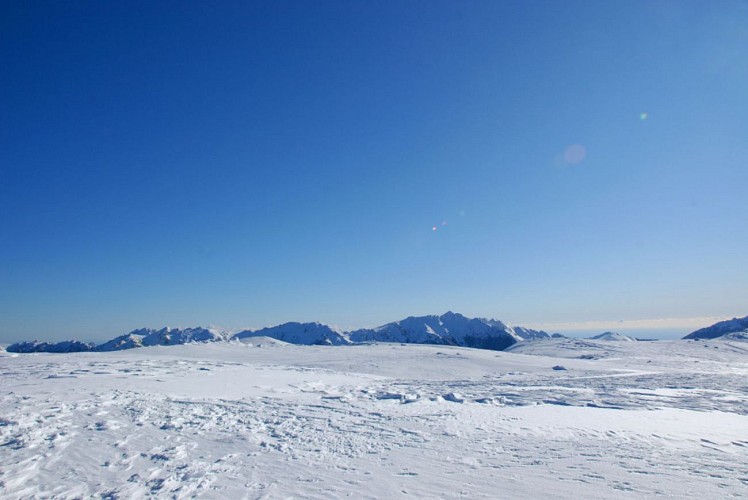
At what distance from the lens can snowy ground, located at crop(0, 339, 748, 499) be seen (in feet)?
20.2

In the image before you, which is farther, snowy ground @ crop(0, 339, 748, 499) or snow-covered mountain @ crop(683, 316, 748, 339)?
snow-covered mountain @ crop(683, 316, 748, 339)

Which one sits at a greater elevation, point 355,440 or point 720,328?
point 720,328

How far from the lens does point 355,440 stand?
8.77m

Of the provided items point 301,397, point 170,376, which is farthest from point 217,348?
point 301,397

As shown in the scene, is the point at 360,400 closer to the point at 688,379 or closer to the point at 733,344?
the point at 688,379

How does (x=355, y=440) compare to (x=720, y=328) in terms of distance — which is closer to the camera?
(x=355, y=440)

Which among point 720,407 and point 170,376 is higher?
point 170,376

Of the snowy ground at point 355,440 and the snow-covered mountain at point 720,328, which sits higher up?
the snow-covered mountain at point 720,328

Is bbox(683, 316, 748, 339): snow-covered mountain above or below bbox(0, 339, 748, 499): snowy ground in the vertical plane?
above

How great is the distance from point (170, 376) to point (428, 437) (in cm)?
1441

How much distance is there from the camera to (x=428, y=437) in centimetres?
912

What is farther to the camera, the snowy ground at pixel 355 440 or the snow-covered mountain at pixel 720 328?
the snow-covered mountain at pixel 720 328

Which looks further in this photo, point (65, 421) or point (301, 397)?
point (301, 397)

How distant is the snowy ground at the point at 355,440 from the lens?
6147 mm
